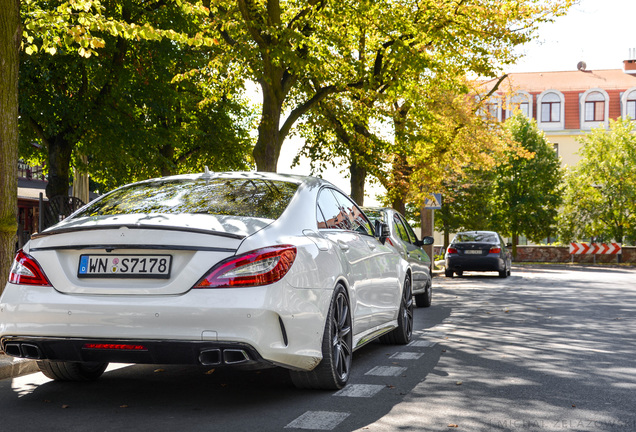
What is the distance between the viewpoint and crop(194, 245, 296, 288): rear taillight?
514cm

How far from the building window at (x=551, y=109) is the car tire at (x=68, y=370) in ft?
222

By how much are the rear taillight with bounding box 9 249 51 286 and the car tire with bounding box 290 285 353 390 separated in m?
1.82

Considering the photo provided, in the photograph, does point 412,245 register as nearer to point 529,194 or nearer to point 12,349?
point 12,349

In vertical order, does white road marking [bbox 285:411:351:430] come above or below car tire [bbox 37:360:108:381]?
below

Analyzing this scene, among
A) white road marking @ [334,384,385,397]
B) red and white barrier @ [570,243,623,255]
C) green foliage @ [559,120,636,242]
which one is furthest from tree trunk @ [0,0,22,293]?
green foliage @ [559,120,636,242]

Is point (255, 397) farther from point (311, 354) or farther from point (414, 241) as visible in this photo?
point (414, 241)

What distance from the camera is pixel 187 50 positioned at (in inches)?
924

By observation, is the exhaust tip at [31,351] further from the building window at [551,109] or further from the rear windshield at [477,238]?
the building window at [551,109]

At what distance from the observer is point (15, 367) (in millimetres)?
6859

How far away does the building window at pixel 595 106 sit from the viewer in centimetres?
6912

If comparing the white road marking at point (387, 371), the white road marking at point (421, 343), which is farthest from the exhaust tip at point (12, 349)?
the white road marking at point (421, 343)

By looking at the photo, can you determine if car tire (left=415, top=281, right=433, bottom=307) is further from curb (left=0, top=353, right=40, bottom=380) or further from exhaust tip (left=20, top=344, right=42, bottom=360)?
exhaust tip (left=20, top=344, right=42, bottom=360)

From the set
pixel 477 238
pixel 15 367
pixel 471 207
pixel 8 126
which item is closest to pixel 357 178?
pixel 477 238

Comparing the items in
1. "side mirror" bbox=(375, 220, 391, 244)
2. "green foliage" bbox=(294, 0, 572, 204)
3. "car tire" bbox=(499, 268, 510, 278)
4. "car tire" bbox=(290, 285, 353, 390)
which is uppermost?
"green foliage" bbox=(294, 0, 572, 204)
